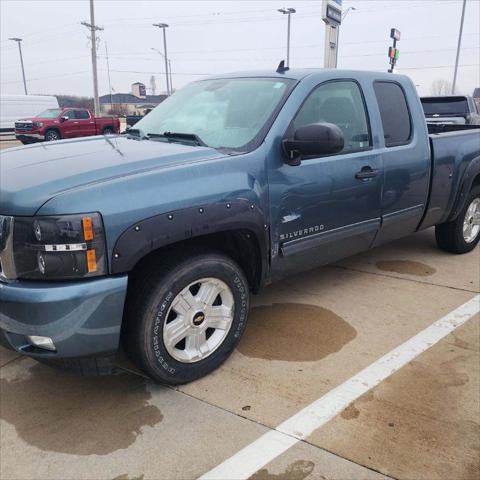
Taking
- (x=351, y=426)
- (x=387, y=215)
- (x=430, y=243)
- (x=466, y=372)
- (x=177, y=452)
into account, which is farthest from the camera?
(x=430, y=243)

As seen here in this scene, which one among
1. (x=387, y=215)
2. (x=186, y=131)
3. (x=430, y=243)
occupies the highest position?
(x=186, y=131)

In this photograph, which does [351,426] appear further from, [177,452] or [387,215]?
[387,215]

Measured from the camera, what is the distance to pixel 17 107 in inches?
1249

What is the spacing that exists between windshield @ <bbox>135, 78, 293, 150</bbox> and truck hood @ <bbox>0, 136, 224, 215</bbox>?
265 mm

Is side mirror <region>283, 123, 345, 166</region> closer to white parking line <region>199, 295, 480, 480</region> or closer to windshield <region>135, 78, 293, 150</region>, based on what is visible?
windshield <region>135, 78, 293, 150</region>

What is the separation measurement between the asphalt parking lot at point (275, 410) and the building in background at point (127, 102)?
4717 cm

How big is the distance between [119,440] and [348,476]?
1095 millimetres

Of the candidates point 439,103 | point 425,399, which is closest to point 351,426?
point 425,399

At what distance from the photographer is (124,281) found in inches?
93.1

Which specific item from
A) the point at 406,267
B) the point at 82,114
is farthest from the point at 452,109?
the point at 82,114

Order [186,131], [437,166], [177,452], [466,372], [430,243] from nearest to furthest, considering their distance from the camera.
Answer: [177,452]
[466,372]
[186,131]
[437,166]
[430,243]

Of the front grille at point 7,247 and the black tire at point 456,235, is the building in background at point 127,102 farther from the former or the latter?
the front grille at point 7,247

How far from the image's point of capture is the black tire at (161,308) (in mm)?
2545

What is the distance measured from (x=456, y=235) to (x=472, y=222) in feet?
1.24
